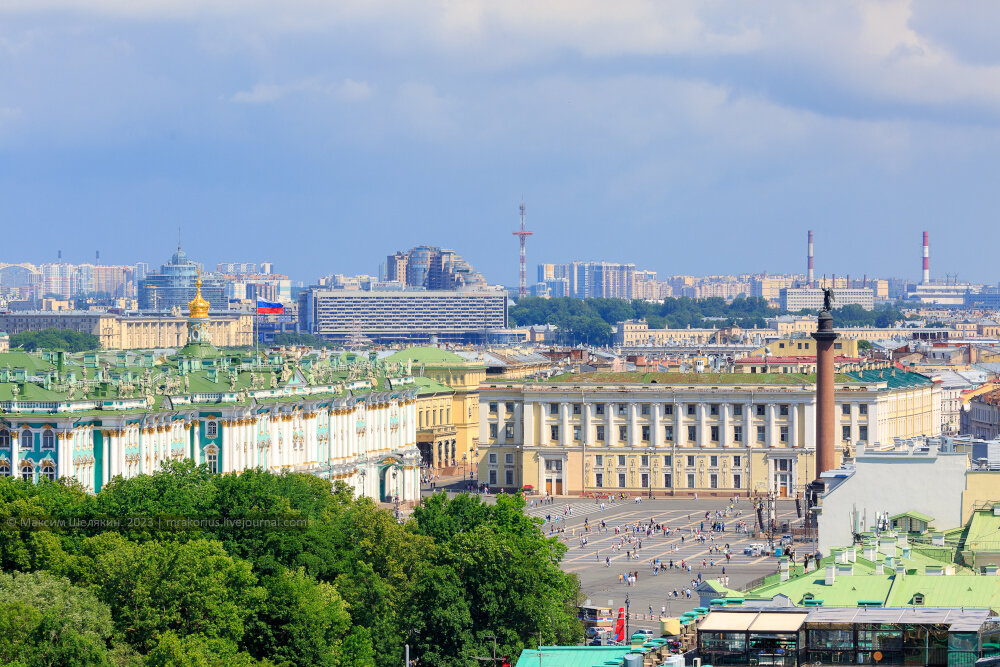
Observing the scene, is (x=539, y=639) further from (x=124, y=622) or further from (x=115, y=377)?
(x=115, y=377)

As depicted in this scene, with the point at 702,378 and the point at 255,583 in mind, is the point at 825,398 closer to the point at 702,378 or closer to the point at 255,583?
the point at 702,378

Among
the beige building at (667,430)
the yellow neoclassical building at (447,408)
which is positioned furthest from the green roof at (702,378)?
the yellow neoclassical building at (447,408)

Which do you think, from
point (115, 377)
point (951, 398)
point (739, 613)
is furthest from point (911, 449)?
point (951, 398)

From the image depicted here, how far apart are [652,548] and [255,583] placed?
45.4 meters

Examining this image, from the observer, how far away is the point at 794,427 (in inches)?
5084

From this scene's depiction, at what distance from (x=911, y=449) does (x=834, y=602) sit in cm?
2557

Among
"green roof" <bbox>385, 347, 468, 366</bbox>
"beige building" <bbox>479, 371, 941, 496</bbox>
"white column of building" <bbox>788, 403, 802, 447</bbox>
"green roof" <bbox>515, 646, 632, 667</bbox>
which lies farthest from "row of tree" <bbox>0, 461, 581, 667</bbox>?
"green roof" <bbox>385, 347, 468, 366</bbox>

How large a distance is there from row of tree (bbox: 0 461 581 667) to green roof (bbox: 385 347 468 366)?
8999 centimetres

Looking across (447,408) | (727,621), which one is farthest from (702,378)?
(727,621)

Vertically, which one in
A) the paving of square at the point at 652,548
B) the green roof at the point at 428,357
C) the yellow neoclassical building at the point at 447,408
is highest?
the green roof at the point at 428,357

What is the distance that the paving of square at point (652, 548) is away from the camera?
280 ft

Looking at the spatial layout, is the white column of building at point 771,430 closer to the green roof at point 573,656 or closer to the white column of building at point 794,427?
the white column of building at point 794,427

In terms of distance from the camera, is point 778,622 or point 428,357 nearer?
point 778,622

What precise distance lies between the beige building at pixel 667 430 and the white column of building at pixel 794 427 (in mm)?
64
